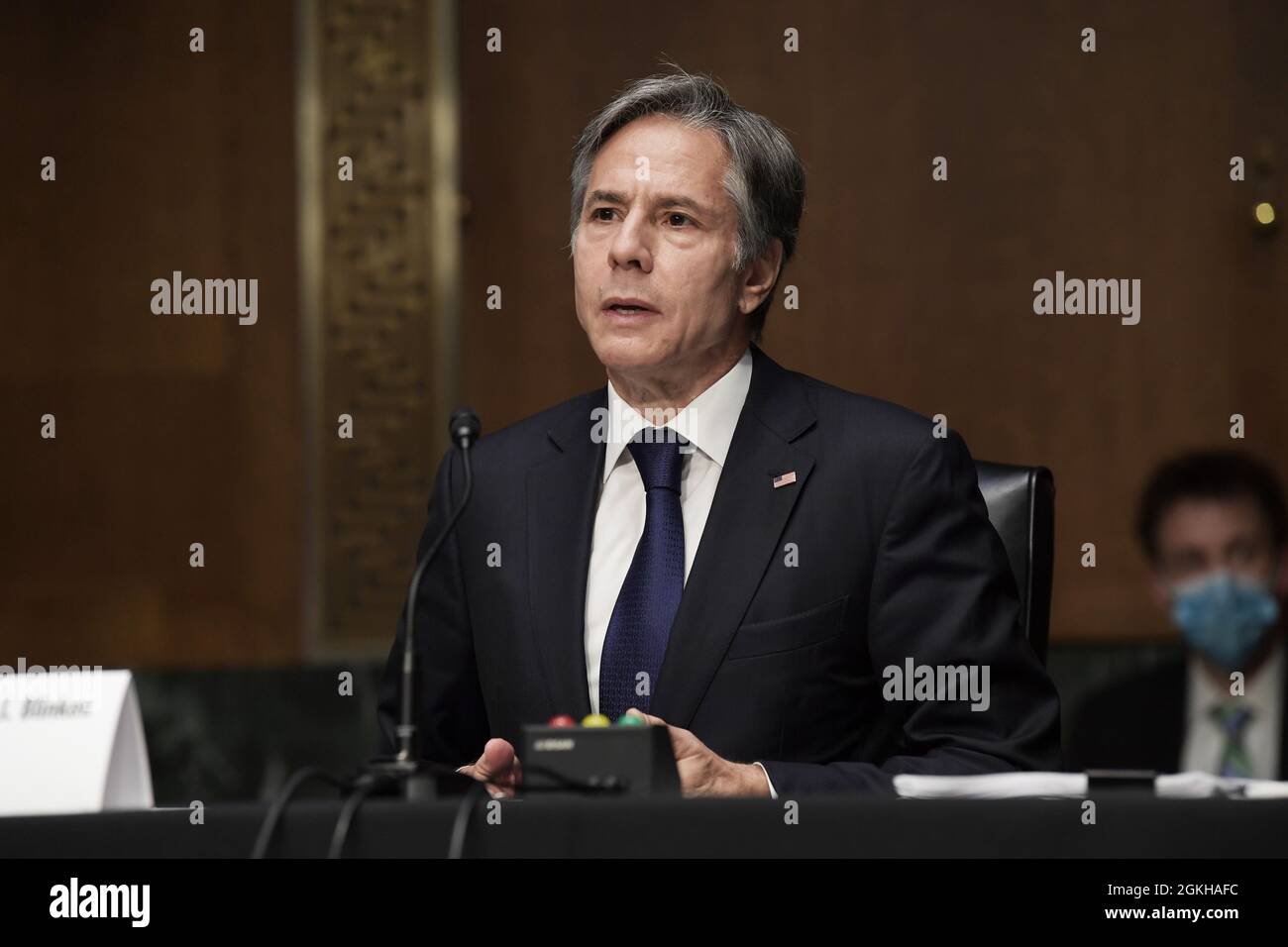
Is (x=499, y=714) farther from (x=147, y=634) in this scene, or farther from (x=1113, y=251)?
(x=1113, y=251)

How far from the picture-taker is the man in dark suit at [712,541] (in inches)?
81.7

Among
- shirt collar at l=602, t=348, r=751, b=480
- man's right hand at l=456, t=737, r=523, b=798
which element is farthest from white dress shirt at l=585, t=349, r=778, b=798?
man's right hand at l=456, t=737, r=523, b=798

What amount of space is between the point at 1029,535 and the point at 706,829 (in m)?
1.14

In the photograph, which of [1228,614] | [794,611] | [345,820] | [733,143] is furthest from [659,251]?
[1228,614]

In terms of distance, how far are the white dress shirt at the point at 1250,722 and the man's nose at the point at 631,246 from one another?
172 centimetres

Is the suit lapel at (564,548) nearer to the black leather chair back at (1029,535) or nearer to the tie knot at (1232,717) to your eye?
the black leather chair back at (1029,535)

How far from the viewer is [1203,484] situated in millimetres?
3809

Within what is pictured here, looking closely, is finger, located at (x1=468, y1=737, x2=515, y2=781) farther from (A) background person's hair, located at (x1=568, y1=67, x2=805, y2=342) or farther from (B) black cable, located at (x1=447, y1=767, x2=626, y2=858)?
(A) background person's hair, located at (x1=568, y1=67, x2=805, y2=342)

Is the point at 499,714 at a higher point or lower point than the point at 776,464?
lower

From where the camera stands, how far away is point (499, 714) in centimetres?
221

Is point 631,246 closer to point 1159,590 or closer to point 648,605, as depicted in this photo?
point 648,605

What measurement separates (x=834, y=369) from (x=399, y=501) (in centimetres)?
108
